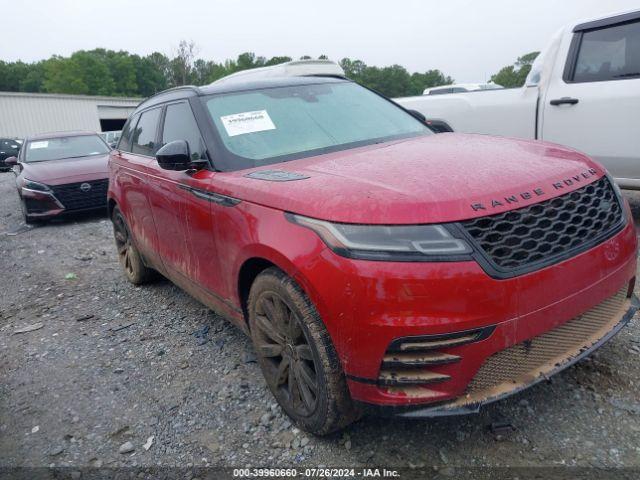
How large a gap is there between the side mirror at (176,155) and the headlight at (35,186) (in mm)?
6227

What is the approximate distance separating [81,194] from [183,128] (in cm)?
569

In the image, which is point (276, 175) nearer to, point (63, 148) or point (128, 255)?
point (128, 255)

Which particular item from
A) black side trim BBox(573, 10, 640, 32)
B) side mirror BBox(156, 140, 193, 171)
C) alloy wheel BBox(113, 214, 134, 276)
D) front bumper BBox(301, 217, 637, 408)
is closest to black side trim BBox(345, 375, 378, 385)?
front bumper BBox(301, 217, 637, 408)

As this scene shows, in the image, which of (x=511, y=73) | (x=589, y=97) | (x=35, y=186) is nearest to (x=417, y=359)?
(x=589, y=97)

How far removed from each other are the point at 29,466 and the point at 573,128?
5.16m

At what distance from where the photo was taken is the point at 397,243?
6.39 feet

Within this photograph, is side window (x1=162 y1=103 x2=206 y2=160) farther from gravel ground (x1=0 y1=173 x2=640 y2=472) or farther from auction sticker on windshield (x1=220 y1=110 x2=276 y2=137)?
gravel ground (x1=0 y1=173 x2=640 y2=472)

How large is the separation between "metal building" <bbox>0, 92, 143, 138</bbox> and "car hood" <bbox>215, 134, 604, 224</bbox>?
1218 inches

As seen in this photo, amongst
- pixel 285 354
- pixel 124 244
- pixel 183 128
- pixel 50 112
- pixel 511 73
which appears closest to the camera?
pixel 285 354

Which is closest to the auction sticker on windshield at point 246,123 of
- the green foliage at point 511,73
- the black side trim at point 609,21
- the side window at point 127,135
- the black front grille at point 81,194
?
the side window at point 127,135

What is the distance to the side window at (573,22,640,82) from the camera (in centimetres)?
478

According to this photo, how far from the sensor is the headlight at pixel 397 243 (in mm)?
1919

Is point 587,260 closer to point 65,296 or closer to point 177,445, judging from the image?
point 177,445

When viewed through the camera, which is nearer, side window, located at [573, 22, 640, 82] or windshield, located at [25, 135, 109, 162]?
side window, located at [573, 22, 640, 82]
